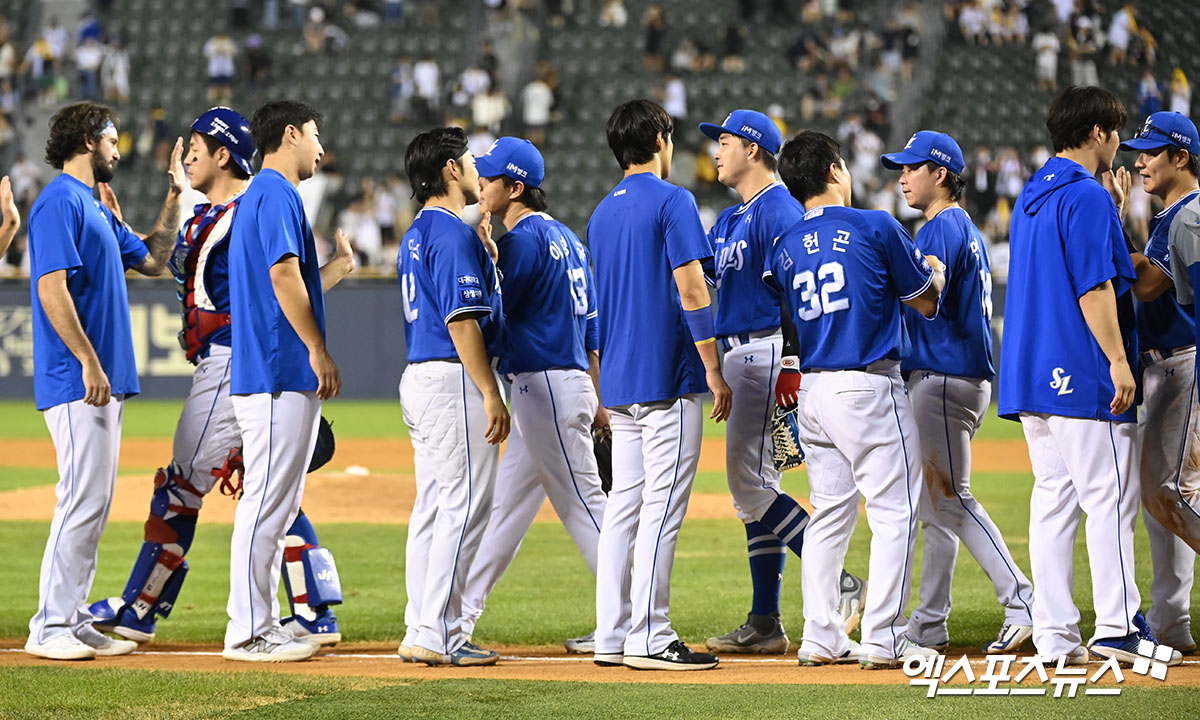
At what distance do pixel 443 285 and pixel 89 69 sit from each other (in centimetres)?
2426

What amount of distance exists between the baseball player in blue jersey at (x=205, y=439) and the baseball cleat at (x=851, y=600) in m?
2.21

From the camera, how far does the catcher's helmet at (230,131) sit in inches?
233

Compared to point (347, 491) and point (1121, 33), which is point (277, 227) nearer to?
point (347, 491)

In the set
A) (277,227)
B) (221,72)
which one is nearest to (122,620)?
(277,227)

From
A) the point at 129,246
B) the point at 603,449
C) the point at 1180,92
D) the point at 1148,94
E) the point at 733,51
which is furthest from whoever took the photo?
the point at 733,51

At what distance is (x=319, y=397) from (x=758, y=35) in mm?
23849

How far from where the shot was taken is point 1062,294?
204 inches

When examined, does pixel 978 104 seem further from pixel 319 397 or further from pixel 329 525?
pixel 319 397

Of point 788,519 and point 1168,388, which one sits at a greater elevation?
point 1168,388

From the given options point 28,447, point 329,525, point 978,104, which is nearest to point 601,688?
point 329,525

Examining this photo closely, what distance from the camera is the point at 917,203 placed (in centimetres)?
605

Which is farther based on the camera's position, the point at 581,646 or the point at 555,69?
the point at 555,69

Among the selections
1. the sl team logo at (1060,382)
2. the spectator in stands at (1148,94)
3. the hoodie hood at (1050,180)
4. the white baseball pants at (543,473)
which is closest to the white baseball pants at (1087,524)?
the sl team logo at (1060,382)

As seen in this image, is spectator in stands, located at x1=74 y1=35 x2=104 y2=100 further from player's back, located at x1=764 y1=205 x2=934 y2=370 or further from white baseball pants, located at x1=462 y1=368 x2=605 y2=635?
player's back, located at x1=764 y1=205 x2=934 y2=370
